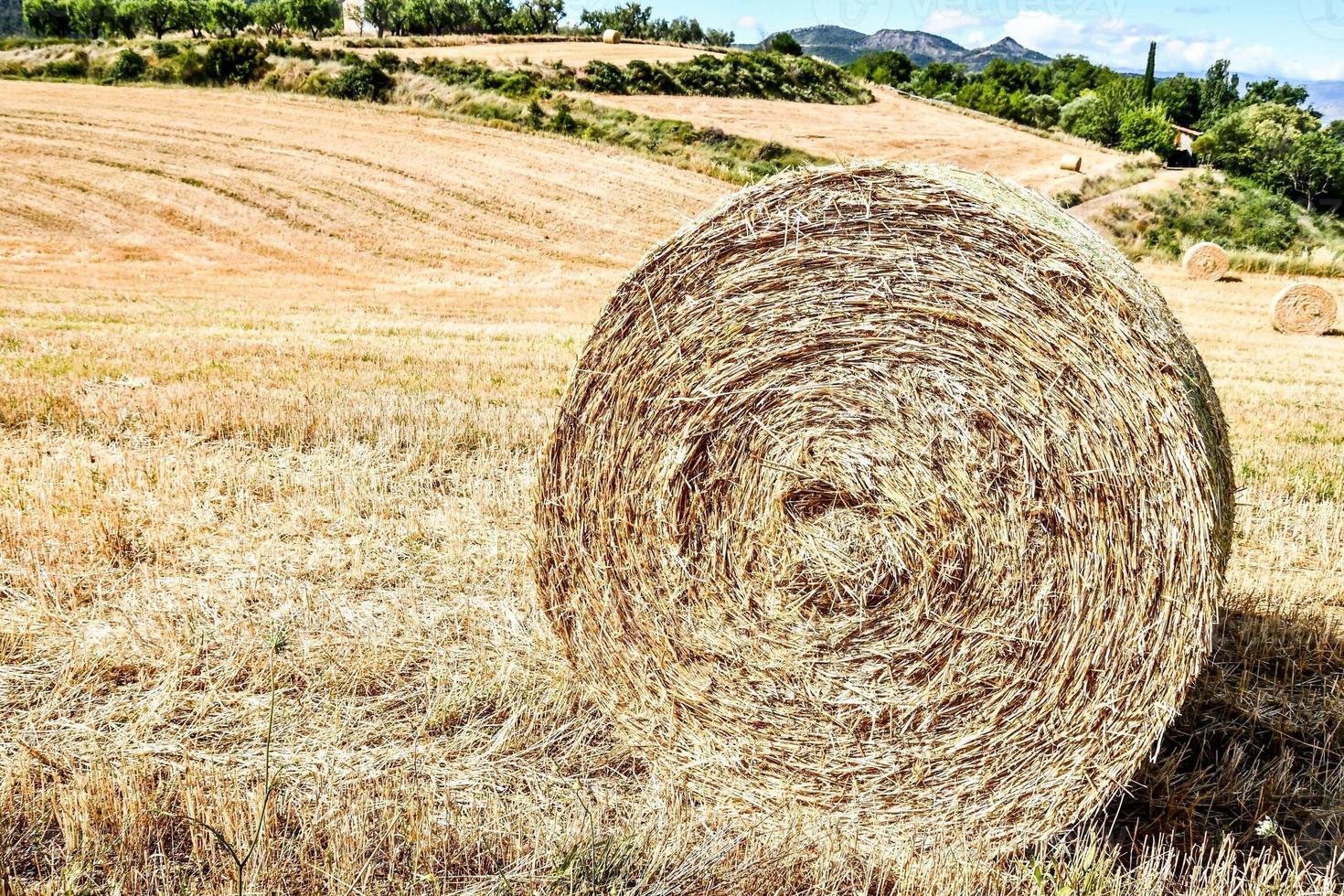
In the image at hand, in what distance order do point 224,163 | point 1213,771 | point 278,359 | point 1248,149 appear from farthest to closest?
point 1248,149 < point 224,163 < point 278,359 < point 1213,771

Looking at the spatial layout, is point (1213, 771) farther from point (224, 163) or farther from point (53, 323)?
point (224, 163)

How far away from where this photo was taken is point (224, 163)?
25125 millimetres

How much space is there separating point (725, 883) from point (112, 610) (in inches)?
126

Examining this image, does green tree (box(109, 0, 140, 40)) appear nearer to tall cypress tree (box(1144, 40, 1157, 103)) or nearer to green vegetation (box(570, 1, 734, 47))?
green vegetation (box(570, 1, 734, 47))

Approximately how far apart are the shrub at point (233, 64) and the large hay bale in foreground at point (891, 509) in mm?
37339

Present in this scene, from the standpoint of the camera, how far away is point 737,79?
144ft

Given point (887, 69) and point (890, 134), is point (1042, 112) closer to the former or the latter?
point (887, 69)

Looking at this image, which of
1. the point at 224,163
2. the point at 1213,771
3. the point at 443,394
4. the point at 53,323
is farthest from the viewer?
the point at 224,163

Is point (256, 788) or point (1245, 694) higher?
point (1245, 694)

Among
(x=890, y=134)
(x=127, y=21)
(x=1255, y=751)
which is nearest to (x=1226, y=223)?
(x=890, y=134)

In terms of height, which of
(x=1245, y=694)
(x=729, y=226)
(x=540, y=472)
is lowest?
(x=1245, y=694)

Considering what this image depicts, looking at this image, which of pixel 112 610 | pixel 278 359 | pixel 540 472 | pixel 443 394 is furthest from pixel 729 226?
pixel 278 359

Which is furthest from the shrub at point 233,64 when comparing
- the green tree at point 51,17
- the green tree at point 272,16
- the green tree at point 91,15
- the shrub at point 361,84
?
the green tree at point 51,17

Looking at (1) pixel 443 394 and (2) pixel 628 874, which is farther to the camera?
(1) pixel 443 394
